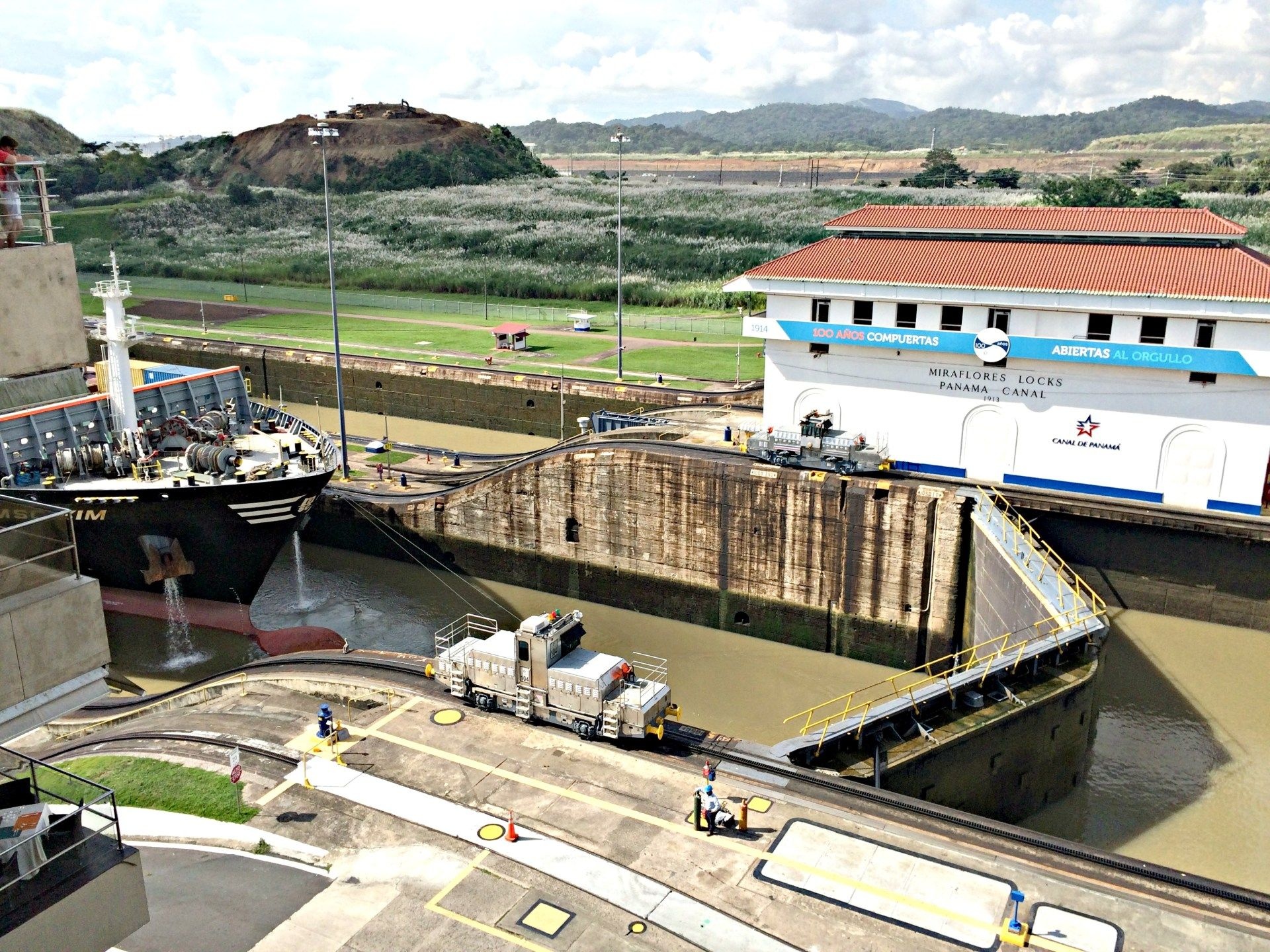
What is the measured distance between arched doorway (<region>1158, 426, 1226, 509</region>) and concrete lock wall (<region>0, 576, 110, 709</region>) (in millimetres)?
34217

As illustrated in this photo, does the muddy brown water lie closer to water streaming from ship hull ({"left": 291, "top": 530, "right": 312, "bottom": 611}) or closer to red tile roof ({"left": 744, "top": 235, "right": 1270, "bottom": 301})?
Result: water streaming from ship hull ({"left": 291, "top": 530, "right": 312, "bottom": 611})

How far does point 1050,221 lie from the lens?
39188mm

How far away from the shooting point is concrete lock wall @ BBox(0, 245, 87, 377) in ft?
43.0

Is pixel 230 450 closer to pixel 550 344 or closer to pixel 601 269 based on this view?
pixel 550 344

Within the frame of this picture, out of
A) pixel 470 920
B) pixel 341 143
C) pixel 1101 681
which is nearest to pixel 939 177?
pixel 341 143

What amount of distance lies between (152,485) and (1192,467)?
37459 millimetres

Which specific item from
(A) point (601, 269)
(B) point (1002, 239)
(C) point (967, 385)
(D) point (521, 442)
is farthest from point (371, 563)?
(A) point (601, 269)

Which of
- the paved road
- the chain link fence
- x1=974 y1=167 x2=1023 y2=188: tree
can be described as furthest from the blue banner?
x1=974 y1=167 x2=1023 y2=188: tree

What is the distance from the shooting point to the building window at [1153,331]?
3425 cm

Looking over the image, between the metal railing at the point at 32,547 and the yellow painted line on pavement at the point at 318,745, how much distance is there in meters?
12.0

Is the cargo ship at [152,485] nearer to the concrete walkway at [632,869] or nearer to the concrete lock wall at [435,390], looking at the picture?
the concrete walkway at [632,869]

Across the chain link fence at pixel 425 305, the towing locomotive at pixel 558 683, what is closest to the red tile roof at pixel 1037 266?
the towing locomotive at pixel 558 683

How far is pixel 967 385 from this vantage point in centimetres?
3800

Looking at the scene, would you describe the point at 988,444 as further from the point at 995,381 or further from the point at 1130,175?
the point at 1130,175
